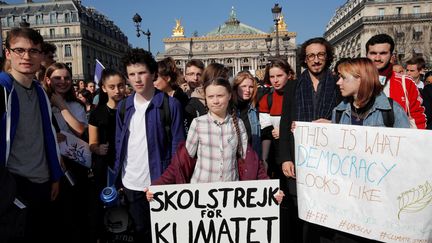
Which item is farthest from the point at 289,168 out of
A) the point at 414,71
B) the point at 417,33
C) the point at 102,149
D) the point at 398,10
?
the point at 398,10

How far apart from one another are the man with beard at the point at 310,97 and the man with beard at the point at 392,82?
1.50ft

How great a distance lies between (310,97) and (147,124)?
5.15 feet

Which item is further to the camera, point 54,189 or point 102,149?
point 102,149

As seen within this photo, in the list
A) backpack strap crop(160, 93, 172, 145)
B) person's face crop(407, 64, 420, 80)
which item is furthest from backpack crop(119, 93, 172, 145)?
person's face crop(407, 64, 420, 80)

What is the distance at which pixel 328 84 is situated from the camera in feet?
11.1

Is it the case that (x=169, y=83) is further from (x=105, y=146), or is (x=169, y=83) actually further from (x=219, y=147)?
(x=219, y=147)

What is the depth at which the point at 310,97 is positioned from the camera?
3.43m

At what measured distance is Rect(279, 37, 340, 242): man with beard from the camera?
133 inches

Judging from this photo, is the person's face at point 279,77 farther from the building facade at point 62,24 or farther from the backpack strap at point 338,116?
the building facade at point 62,24

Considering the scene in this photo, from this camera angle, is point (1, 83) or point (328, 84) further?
point (328, 84)

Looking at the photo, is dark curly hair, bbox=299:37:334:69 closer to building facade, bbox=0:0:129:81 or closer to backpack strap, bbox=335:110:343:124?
backpack strap, bbox=335:110:343:124

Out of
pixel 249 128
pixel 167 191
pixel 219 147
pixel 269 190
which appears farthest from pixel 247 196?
pixel 249 128

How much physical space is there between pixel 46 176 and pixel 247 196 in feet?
5.75

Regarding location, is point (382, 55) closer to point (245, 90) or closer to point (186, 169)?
point (245, 90)
